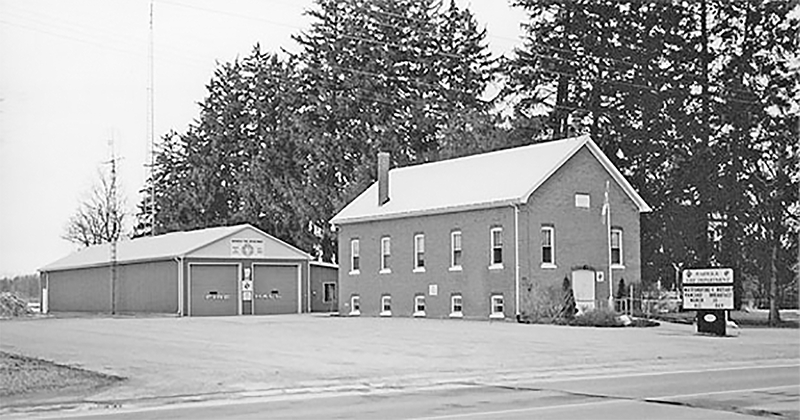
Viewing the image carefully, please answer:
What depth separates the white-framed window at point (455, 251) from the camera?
5034 cm

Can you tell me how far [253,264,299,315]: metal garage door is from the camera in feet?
207

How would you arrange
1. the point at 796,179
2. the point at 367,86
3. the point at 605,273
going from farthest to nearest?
the point at 367,86
the point at 796,179
the point at 605,273

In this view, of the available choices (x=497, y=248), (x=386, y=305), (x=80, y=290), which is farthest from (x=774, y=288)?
(x=80, y=290)

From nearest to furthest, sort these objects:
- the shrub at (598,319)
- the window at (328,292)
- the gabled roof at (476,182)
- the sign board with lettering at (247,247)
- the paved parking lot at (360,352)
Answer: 1. the paved parking lot at (360,352)
2. the shrub at (598,319)
3. the gabled roof at (476,182)
4. the sign board with lettering at (247,247)
5. the window at (328,292)

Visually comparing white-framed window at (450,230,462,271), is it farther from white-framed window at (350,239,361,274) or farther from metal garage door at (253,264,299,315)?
metal garage door at (253,264,299,315)

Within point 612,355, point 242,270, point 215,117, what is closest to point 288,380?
point 612,355

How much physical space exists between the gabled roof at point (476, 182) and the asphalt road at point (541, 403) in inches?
1004

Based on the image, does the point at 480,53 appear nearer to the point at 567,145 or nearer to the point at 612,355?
the point at 567,145

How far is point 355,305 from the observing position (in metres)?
57.4

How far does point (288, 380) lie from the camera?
2292cm

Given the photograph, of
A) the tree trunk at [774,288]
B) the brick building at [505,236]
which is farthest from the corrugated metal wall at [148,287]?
the tree trunk at [774,288]

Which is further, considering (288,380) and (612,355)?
(612,355)

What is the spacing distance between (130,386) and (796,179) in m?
44.8

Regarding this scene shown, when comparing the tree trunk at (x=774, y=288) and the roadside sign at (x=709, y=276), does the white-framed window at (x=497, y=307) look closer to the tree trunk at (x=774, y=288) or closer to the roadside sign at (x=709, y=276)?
A: the roadside sign at (x=709, y=276)
